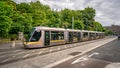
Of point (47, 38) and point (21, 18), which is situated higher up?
point (21, 18)

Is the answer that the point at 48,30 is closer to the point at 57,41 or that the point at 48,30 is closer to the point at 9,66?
the point at 57,41

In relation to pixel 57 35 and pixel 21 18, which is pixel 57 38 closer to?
pixel 57 35

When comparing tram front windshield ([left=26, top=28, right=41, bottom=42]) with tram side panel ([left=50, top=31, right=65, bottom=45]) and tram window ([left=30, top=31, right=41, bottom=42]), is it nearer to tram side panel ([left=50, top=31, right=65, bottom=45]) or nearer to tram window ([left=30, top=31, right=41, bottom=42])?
tram window ([left=30, top=31, right=41, bottom=42])

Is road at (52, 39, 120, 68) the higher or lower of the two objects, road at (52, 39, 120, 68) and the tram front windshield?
the lower

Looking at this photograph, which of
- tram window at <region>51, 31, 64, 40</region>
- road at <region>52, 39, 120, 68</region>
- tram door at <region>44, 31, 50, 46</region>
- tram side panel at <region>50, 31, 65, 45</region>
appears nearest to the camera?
road at <region>52, 39, 120, 68</region>

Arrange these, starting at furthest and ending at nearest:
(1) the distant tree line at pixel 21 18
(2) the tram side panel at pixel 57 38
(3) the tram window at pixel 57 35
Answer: (1) the distant tree line at pixel 21 18 → (3) the tram window at pixel 57 35 → (2) the tram side panel at pixel 57 38

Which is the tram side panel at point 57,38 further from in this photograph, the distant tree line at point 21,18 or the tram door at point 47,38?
the distant tree line at point 21,18

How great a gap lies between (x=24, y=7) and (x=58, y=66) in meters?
45.5

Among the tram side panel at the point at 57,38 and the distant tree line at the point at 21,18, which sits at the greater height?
the distant tree line at the point at 21,18

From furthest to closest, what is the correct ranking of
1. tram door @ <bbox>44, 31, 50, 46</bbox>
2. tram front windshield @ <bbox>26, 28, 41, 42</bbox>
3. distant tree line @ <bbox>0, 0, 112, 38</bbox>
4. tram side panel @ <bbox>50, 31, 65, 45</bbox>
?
1. distant tree line @ <bbox>0, 0, 112, 38</bbox>
2. tram side panel @ <bbox>50, 31, 65, 45</bbox>
3. tram door @ <bbox>44, 31, 50, 46</bbox>
4. tram front windshield @ <bbox>26, 28, 41, 42</bbox>

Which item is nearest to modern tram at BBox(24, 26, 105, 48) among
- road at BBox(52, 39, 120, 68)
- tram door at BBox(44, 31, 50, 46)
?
tram door at BBox(44, 31, 50, 46)

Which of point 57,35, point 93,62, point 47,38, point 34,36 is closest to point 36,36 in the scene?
point 34,36

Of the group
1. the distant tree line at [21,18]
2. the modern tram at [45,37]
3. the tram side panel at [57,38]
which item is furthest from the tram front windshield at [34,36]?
the distant tree line at [21,18]

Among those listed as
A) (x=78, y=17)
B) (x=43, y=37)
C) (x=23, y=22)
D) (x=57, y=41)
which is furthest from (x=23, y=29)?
(x=78, y=17)
